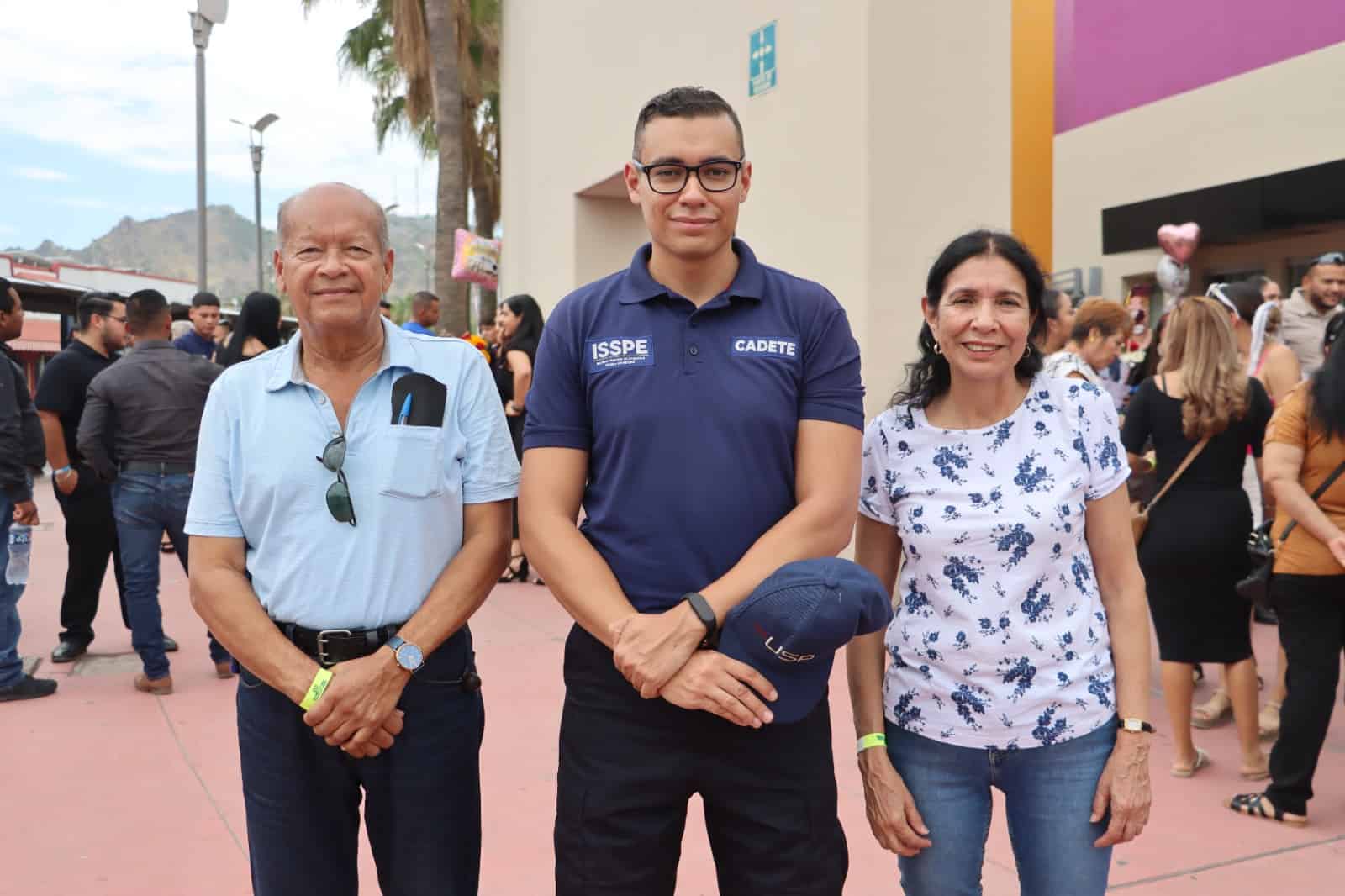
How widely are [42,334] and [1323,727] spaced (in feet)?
101

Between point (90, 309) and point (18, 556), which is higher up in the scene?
point (90, 309)

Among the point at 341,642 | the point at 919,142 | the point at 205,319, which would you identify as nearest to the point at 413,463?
the point at 341,642

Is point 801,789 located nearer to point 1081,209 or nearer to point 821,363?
point 821,363

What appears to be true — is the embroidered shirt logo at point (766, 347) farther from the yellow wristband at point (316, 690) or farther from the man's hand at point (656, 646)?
the yellow wristband at point (316, 690)

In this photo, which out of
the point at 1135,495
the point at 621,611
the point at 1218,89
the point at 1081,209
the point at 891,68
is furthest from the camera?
the point at 1081,209

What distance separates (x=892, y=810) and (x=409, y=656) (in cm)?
103

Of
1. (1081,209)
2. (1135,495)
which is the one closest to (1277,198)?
(1081,209)

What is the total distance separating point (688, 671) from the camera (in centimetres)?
186

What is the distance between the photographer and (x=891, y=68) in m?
6.02

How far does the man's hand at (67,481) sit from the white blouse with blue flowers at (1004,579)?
5399 millimetres

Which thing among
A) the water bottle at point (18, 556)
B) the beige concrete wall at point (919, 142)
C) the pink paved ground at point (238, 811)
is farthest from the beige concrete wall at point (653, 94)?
the water bottle at point (18, 556)

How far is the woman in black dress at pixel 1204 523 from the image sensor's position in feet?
13.8

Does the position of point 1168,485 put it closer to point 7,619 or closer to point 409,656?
point 409,656

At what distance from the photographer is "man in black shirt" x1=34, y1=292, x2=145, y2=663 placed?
20.1ft
